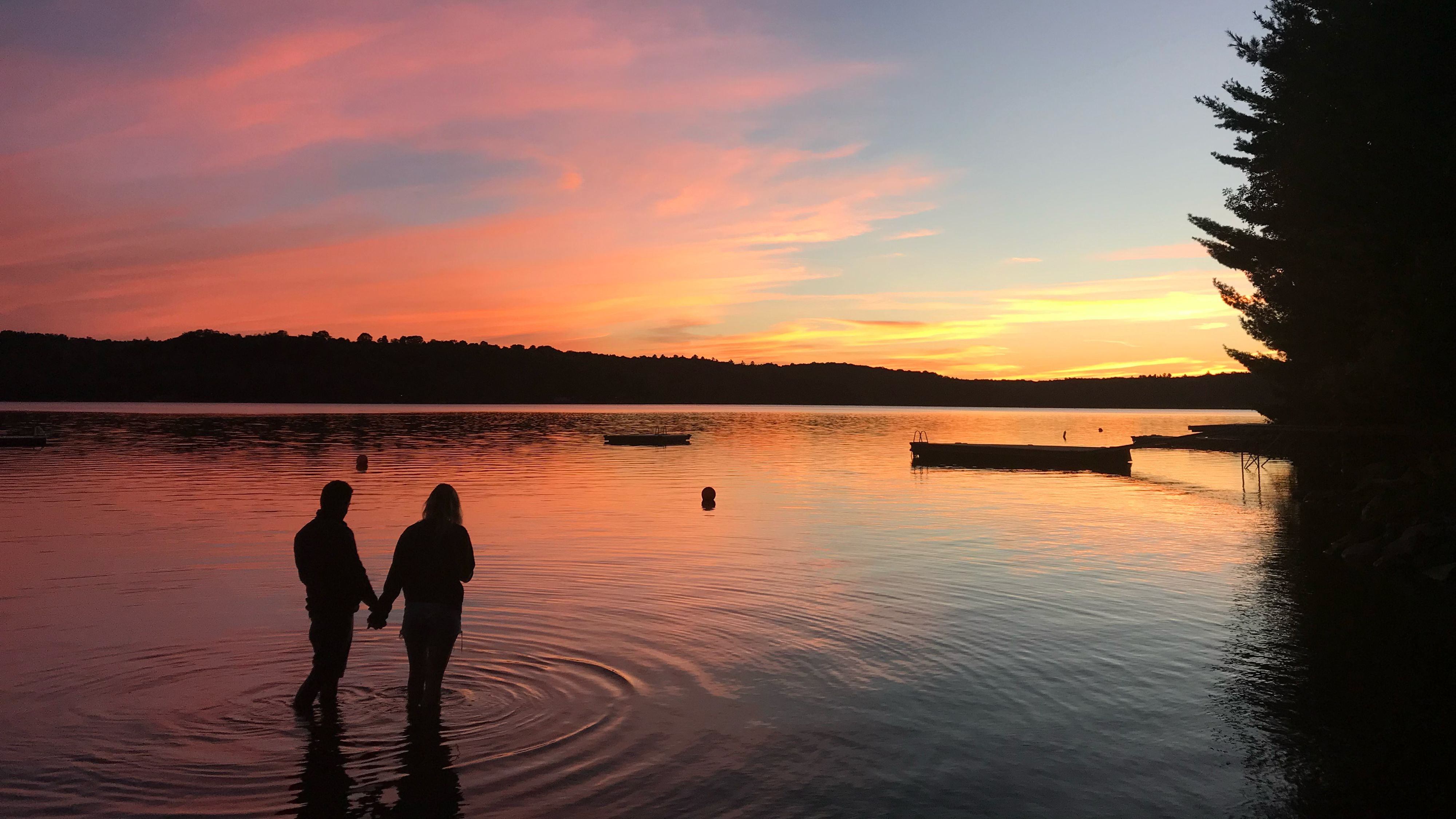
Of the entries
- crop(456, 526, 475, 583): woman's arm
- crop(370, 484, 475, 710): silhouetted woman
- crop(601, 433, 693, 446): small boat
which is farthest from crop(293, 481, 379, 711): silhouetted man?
crop(601, 433, 693, 446): small boat

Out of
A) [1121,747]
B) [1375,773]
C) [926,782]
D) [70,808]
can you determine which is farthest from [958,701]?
[70,808]

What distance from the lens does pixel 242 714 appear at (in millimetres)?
10969

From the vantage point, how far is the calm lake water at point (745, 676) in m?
8.94

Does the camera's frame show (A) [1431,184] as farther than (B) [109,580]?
Yes

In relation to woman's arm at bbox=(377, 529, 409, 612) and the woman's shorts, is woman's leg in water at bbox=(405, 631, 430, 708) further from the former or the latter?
woman's arm at bbox=(377, 529, 409, 612)

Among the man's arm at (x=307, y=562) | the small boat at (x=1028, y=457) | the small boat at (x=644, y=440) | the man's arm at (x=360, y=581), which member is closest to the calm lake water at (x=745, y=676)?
the man's arm at (x=360, y=581)

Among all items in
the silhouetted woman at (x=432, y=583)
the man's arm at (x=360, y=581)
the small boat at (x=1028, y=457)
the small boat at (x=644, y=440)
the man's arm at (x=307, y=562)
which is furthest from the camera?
the small boat at (x=644, y=440)

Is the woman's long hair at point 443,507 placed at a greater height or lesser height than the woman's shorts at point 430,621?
greater

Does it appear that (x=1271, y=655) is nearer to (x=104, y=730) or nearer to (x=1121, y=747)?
(x=1121, y=747)

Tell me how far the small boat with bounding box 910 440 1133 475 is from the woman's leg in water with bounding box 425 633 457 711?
60.7 metres

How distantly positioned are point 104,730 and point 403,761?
145 inches

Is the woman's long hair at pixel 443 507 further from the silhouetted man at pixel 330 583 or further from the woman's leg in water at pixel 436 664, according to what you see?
the woman's leg in water at pixel 436 664

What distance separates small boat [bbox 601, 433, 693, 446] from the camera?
87.2m

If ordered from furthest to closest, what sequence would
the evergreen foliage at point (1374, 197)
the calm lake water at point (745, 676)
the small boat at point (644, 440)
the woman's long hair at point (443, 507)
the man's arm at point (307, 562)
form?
1. the small boat at point (644, 440)
2. the evergreen foliage at point (1374, 197)
3. the man's arm at point (307, 562)
4. the woman's long hair at point (443, 507)
5. the calm lake water at point (745, 676)
